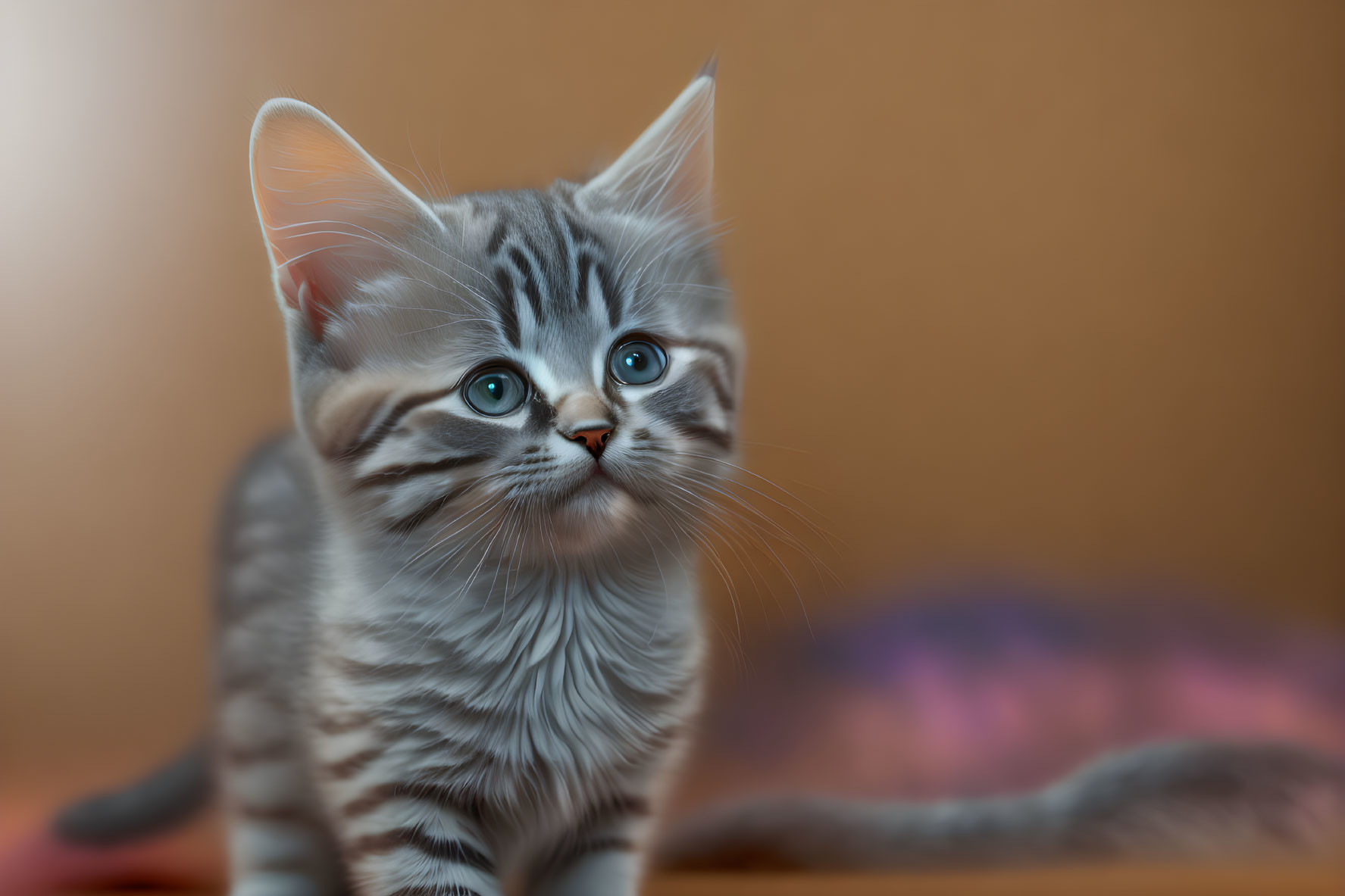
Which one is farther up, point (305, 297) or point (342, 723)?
point (305, 297)

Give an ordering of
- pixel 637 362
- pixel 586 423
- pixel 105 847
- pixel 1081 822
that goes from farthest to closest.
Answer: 1. pixel 1081 822
2. pixel 105 847
3. pixel 637 362
4. pixel 586 423

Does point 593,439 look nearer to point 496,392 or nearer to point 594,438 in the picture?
point 594,438

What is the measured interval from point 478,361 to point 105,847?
87 centimetres

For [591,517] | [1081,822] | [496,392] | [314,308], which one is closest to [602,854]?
[591,517]

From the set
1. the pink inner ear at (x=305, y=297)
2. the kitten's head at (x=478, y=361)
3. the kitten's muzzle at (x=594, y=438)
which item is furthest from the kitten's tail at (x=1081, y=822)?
the pink inner ear at (x=305, y=297)

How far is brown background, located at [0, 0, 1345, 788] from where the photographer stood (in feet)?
4.42

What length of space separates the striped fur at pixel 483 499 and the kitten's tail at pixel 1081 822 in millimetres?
396

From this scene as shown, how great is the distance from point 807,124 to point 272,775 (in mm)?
1026

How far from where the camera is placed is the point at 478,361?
0.94m

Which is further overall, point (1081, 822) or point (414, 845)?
point (1081, 822)

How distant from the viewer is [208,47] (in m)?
1.35

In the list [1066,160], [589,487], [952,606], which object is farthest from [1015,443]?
[589,487]

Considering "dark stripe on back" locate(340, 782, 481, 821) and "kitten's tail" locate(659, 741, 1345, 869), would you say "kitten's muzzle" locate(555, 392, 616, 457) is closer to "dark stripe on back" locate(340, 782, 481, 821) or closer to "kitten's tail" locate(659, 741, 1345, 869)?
"dark stripe on back" locate(340, 782, 481, 821)

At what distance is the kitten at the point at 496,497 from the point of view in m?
0.93
